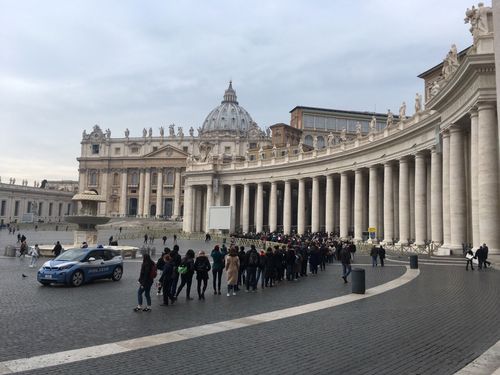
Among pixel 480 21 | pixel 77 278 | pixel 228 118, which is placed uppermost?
pixel 228 118

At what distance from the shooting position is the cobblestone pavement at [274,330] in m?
7.33

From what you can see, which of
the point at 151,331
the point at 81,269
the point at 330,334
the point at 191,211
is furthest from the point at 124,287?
the point at 191,211

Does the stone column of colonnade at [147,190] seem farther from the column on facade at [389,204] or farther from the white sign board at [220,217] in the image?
the column on facade at [389,204]

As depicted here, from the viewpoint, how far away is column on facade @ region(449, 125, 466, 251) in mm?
28750

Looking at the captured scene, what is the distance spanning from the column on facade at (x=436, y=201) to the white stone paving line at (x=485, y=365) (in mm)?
27792

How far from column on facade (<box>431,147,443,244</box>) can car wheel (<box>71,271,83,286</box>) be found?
26436 millimetres

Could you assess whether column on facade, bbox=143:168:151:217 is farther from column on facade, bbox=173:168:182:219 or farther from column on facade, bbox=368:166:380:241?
column on facade, bbox=368:166:380:241

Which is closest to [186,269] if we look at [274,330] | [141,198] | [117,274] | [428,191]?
[274,330]

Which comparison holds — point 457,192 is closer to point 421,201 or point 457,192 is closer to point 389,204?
point 421,201

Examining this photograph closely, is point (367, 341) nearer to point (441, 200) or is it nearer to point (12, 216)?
point (441, 200)

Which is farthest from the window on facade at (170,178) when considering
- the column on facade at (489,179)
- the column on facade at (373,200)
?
the column on facade at (489,179)

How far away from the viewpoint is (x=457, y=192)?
29.0m

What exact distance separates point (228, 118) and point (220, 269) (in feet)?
526

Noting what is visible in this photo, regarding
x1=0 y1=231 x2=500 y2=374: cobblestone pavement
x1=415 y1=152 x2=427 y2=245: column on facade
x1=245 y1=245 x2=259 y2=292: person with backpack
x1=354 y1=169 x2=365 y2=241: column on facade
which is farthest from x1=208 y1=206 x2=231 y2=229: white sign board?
x1=0 y1=231 x2=500 y2=374: cobblestone pavement
